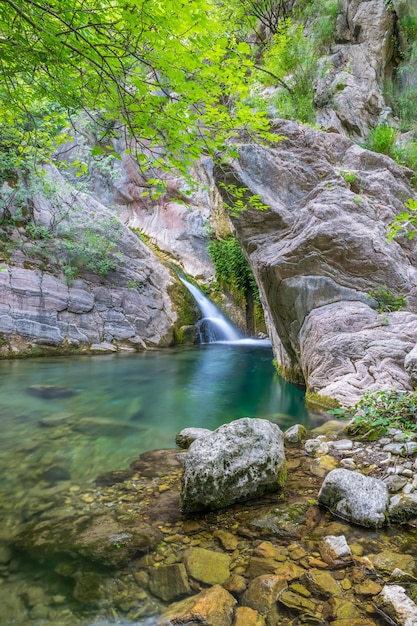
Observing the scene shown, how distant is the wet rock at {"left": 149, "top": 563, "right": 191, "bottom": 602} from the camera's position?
80.1 inches

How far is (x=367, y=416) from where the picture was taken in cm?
400

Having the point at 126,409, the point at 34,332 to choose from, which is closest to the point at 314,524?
the point at 126,409

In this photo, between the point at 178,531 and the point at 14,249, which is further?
the point at 14,249

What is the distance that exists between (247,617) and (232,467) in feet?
3.54

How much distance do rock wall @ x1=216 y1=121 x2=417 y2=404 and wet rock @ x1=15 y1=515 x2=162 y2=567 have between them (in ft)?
11.6

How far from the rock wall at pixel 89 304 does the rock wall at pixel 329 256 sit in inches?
251

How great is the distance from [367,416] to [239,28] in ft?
56.1

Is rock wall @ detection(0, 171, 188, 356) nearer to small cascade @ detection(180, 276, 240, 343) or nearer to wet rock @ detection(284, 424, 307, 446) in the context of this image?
small cascade @ detection(180, 276, 240, 343)

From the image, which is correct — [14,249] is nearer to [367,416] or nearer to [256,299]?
[256,299]

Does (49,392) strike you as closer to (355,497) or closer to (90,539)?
(90,539)

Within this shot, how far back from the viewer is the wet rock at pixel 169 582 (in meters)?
2.04

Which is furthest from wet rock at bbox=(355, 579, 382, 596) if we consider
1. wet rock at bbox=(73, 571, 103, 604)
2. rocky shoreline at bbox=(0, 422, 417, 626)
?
wet rock at bbox=(73, 571, 103, 604)

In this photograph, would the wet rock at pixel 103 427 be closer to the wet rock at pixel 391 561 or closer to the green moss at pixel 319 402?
the green moss at pixel 319 402

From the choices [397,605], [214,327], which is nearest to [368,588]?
[397,605]
